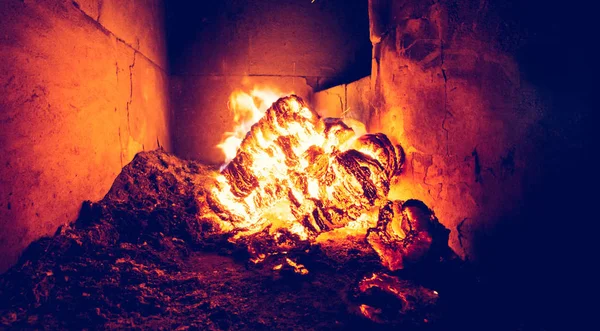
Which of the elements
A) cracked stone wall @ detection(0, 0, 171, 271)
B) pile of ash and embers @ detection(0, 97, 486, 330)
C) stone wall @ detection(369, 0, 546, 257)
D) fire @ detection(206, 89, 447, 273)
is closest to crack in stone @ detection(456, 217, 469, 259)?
stone wall @ detection(369, 0, 546, 257)

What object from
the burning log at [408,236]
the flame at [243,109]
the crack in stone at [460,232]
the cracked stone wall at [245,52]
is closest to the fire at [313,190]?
the burning log at [408,236]

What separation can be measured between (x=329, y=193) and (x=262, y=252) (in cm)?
119

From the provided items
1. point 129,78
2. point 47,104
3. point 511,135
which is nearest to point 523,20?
point 511,135

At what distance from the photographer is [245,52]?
7793 millimetres

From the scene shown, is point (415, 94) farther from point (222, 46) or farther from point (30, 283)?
point (222, 46)

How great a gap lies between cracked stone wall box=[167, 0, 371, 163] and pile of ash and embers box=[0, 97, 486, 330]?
8.81 feet

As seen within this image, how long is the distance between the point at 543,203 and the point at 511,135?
2.02ft

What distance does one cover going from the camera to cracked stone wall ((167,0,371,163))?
770cm

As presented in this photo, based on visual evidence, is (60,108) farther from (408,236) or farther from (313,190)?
(408,236)

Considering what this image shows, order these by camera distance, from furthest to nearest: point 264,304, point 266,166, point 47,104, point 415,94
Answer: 1. point 266,166
2. point 415,94
3. point 47,104
4. point 264,304

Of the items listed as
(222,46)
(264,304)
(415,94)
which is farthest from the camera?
(222,46)

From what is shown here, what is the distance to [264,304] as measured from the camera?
268 centimetres

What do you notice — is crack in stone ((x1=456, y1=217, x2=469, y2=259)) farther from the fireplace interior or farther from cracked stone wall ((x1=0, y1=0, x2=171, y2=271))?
cracked stone wall ((x1=0, y1=0, x2=171, y2=271))

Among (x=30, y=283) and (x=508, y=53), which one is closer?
(x=30, y=283)
